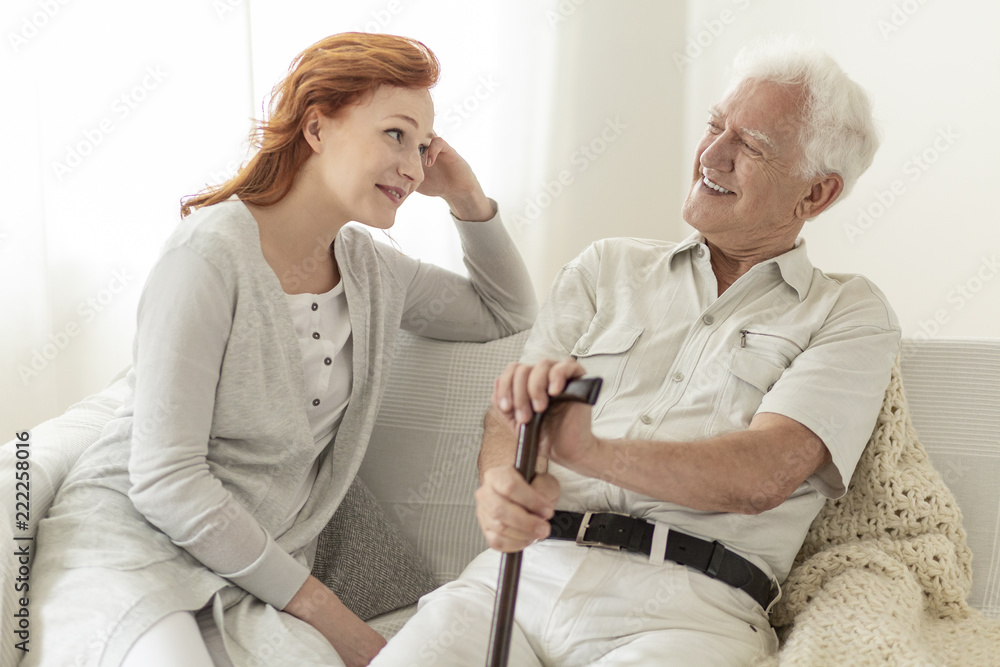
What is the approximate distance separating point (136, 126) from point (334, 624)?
1.66 meters

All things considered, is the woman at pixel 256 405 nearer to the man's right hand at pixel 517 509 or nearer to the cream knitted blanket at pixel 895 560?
the man's right hand at pixel 517 509

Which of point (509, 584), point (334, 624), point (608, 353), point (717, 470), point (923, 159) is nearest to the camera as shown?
point (509, 584)

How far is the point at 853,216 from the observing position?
2598mm

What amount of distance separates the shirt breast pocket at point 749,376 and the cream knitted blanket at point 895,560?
217 millimetres

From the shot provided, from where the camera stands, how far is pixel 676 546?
1.38m

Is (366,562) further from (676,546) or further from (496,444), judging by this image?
(676,546)

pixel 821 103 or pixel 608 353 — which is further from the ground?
pixel 821 103

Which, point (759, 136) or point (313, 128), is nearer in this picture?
point (313, 128)

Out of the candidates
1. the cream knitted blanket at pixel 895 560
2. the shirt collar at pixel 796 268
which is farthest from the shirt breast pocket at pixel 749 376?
the cream knitted blanket at pixel 895 560

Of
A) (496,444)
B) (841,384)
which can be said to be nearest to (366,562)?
(496,444)

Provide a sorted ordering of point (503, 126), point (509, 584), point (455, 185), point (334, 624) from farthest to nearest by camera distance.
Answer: point (503, 126), point (455, 185), point (334, 624), point (509, 584)

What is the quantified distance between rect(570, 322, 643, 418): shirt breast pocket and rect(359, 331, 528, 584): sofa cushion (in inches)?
11.6

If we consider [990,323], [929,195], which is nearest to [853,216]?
[929,195]

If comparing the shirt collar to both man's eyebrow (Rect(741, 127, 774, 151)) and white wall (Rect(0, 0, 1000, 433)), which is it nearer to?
man's eyebrow (Rect(741, 127, 774, 151))
